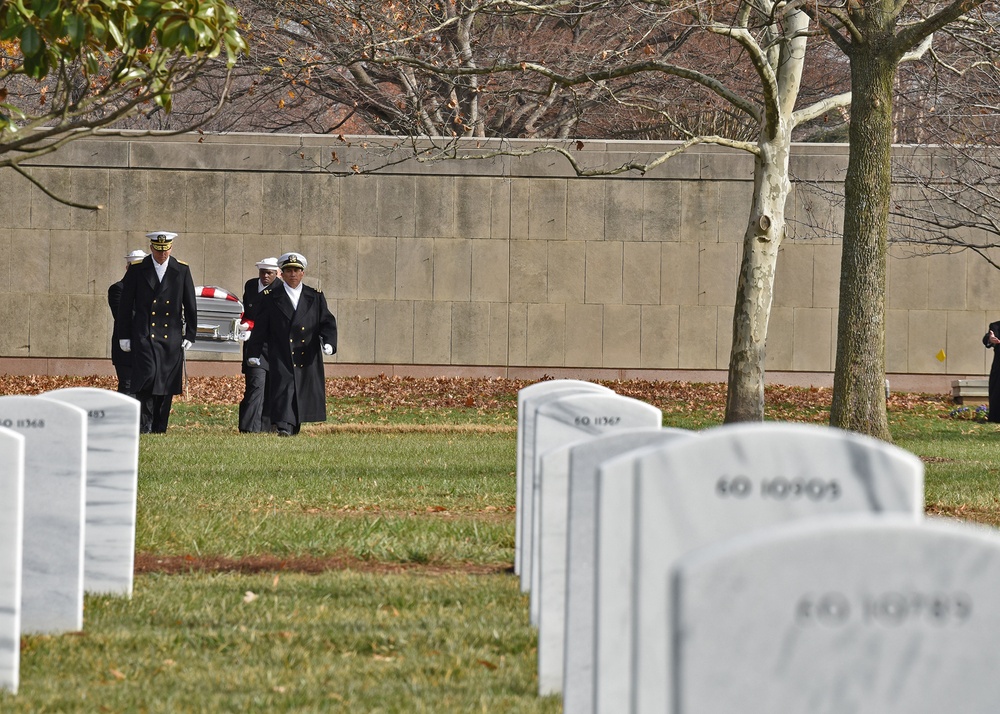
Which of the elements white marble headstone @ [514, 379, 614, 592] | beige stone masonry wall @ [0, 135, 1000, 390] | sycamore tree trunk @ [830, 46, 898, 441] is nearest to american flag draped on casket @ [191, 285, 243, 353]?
beige stone masonry wall @ [0, 135, 1000, 390]

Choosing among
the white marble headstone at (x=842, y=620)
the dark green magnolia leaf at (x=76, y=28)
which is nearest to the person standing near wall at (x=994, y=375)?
the dark green magnolia leaf at (x=76, y=28)

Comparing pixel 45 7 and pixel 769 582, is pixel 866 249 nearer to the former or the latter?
pixel 45 7

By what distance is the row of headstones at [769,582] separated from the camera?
207cm

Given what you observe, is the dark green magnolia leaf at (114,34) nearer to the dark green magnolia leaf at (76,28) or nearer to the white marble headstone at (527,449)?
the dark green magnolia leaf at (76,28)

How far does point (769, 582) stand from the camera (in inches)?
82.0

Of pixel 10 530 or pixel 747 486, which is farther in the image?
pixel 10 530

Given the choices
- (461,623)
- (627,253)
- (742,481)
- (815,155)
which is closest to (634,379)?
(627,253)

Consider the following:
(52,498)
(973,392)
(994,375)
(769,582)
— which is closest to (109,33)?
(52,498)

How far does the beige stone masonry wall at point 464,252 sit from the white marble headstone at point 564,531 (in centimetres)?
1804

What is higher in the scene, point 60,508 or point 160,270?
point 160,270

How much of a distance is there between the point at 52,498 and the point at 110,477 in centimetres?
84

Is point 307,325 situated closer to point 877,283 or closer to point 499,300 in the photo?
point 877,283

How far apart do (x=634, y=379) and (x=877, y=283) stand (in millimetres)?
9570

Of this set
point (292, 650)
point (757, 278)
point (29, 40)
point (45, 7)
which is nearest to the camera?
point (292, 650)
